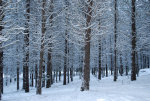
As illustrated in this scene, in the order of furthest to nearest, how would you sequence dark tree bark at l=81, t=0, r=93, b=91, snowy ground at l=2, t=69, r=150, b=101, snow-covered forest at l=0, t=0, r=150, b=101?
1. dark tree bark at l=81, t=0, r=93, b=91
2. snow-covered forest at l=0, t=0, r=150, b=101
3. snowy ground at l=2, t=69, r=150, b=101

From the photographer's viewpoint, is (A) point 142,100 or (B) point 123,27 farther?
(B) point 123,27

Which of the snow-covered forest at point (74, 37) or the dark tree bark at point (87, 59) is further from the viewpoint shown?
the dark tree bark at point (87, 59)

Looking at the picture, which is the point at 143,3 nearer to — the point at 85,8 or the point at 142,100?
the point at 85,8

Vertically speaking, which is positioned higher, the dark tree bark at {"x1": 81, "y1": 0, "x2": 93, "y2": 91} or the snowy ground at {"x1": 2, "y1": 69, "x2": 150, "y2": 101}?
the dark tree bark at {"x1": 81, "y1": 0, "x2": 93, "y2": 91}

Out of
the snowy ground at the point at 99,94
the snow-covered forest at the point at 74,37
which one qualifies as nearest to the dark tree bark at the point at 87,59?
the snow-covered forest at the point at 74,37

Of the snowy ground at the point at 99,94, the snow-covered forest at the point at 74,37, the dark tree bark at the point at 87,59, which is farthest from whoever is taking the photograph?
the dark tree bark at the point at 87,59

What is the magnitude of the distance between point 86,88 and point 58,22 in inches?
420

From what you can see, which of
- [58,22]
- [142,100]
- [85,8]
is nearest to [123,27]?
[58,22]

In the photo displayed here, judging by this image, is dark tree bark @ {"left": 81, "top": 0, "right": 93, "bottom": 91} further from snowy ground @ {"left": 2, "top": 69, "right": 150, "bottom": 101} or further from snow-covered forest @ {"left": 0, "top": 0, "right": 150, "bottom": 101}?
snowy ground @ {"left": 2, "top": 69, "right": 150, "bottom": 101}

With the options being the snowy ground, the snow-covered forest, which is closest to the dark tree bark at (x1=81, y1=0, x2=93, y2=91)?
the snow-covered forest

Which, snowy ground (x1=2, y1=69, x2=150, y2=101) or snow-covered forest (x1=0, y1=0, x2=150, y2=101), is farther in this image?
snow-covered forest (x1=0, y1=0, x2=150, y2=101)

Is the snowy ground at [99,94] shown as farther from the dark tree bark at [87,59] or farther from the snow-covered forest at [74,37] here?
the dark tree bark at [87,59]

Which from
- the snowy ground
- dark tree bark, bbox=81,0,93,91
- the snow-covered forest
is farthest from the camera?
dark tree bark, bbox=81,0,93,91

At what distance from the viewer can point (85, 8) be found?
10.6 metres
